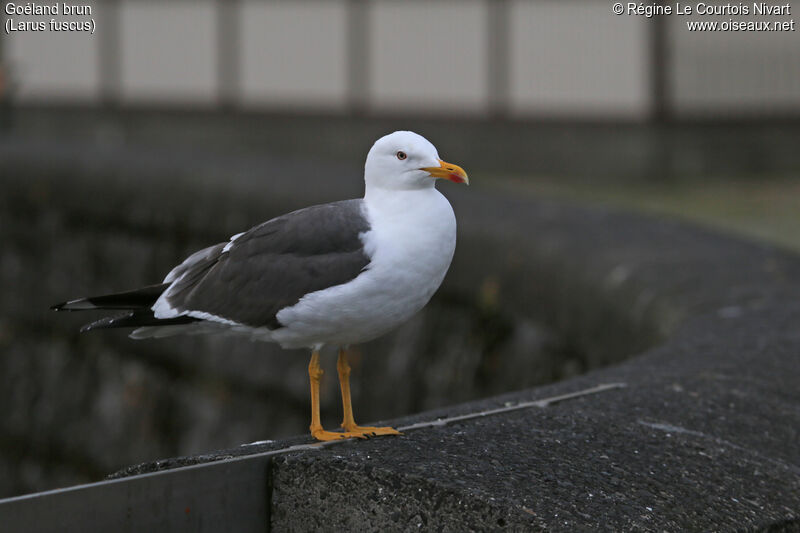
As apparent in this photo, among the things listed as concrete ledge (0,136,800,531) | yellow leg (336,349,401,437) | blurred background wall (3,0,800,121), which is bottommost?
concrete ledge (0,136,800,531)

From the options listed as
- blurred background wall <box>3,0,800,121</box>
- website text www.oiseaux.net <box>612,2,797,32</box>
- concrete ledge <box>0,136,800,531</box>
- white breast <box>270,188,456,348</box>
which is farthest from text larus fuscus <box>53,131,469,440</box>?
blurred background wall <box>3,0,800,121</box>

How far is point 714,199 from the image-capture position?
12320mm

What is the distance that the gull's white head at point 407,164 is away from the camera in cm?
357

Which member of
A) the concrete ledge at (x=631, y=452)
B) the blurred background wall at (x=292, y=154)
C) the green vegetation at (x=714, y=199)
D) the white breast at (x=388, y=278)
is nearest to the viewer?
the concrete ledge at (x=631, y=452)

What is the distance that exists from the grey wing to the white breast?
5cm

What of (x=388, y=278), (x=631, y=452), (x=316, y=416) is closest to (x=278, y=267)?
(x=388, y=278)

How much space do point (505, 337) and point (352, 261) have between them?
3.83m

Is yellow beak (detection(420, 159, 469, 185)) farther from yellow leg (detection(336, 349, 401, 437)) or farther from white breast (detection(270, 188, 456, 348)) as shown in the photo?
yellow leg (detection(336, 349, 401, 437))

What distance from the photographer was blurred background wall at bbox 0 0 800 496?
881cm

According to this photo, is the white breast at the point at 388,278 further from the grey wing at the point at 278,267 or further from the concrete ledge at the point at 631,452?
the concrete ledge at the point at 631,452

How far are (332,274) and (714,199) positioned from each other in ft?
30.8

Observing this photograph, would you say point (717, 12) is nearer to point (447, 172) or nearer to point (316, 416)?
point (447, 172)

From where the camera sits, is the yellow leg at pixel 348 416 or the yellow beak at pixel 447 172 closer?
the yellow beak at pixel 447 172

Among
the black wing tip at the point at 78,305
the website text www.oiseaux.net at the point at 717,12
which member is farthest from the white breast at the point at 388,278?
the website text www.oiseaux.net at the point at 717,12
